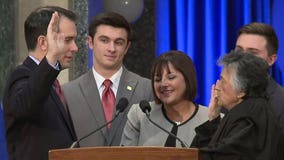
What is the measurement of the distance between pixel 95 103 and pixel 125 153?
1.14 meters

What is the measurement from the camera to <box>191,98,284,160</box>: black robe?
11.3 feet

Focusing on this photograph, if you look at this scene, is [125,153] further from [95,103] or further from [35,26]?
[95,103]

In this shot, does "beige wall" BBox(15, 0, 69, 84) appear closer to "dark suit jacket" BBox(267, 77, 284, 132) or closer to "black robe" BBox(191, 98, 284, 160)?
"dark suit jacket" BBox(267, 77, 284, 132)

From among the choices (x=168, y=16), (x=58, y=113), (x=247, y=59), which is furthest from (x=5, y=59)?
(x=247, y=59)

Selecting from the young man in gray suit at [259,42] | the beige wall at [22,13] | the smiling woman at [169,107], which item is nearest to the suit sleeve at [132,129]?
the smiling woman at [169,107]

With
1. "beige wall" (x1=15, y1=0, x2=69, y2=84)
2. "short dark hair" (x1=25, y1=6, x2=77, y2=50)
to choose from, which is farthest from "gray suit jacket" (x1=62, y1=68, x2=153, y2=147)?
"beige wall" (x1=15, y1=0, x2=69, y2=84)

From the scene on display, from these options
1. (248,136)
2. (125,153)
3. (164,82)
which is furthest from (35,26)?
(248,136)

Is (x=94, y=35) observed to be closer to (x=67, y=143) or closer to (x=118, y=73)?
(x=118, y=73)

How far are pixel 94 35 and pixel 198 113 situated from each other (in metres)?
0.74

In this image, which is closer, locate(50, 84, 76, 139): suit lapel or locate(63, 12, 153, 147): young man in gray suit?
locate(50, 84, 76, 139): suit lapel

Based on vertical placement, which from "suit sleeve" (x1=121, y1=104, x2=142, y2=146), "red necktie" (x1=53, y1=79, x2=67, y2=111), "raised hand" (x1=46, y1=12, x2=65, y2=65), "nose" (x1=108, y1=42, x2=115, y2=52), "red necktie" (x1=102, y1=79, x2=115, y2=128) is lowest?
"suit sleeve" (x1=121, y1=104, x2=142, y2=146)

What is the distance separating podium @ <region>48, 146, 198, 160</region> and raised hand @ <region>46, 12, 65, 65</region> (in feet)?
1.90

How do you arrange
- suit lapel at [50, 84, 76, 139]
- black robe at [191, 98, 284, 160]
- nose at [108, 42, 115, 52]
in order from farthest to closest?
nose at [108, 42, 115, 52] < suit lapel at [50, 84, 76, 139] < black robe at [191, 98, 284, 160]

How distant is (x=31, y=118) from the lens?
11.9 feet
